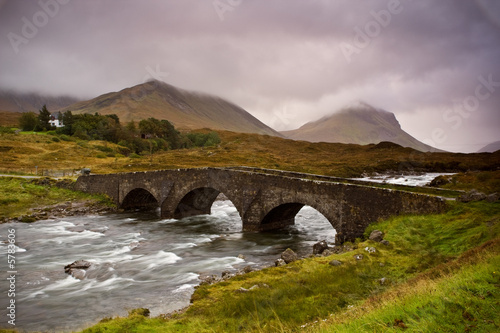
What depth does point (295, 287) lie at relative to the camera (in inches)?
422

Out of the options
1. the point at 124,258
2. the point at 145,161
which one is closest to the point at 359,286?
the point at 124,258

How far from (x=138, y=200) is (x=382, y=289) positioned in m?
30.7

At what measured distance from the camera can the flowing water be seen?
12.2m

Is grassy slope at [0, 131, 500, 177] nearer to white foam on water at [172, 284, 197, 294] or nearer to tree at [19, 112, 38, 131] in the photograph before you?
tree at [19, 112, 38, 131]

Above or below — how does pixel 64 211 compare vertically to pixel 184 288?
above

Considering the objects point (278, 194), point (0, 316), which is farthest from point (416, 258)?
point (0, 316)

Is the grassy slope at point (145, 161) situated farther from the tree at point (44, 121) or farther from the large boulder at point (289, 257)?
the large boulder at point (289, 257)

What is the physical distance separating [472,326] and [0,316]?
14.6 m

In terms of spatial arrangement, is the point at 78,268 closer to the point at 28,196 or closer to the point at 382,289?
the point at 382,289

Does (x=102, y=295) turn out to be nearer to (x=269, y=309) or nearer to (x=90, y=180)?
(x=269, y=309)

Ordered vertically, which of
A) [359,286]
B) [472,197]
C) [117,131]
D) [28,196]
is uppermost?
[117,131]

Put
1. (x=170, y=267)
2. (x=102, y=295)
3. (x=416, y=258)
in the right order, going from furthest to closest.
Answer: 1. (x=170, y=267)
2. (x=102, y=295)
3. (x=416, y=258)

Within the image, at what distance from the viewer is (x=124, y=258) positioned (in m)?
18.8

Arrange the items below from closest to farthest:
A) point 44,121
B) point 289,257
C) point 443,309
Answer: point 443,309
point 289,257
point 44,121
